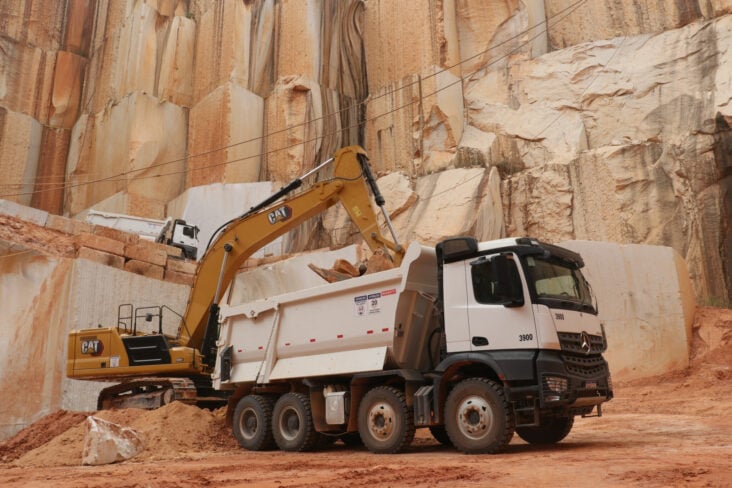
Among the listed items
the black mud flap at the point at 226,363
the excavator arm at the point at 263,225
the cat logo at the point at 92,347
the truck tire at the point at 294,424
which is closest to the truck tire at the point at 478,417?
the truck tire at the point at 294,424

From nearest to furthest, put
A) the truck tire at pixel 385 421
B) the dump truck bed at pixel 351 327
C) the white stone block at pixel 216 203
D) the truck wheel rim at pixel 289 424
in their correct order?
the truck tire at pixel 385 421
the dump truck bed at pixel 351 327
the truck wheel rim at pixel 289 424
the white stone block at pixel 216 203

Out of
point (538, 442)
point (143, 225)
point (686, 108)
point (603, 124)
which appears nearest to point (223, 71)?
point (143, 225)

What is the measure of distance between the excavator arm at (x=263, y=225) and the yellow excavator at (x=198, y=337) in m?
0.02

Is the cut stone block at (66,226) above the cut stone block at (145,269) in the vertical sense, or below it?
above

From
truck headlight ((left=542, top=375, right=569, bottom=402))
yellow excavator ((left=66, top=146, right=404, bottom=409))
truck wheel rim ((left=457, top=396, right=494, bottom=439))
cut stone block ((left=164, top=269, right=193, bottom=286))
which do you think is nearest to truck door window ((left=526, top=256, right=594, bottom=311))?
truck headlight ((left=542, top=375, right=569, bottom=402))

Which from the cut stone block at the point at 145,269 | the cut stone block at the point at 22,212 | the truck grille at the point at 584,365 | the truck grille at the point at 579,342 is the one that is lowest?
the truck grille at the point at 584,365

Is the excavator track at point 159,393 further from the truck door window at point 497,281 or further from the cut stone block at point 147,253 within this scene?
the truck door window at point 497,281

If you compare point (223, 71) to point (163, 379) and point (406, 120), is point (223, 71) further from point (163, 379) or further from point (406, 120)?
point (163, 379)

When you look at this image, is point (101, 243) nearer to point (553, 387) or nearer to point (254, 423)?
point (254, 423)

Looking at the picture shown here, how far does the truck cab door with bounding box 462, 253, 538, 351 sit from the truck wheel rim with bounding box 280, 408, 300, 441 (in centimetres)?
330

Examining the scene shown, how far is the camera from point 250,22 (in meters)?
32.3

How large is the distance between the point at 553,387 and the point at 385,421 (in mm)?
2370

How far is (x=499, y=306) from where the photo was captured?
8.17 metres

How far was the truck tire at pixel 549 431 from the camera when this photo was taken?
30.6 ft
